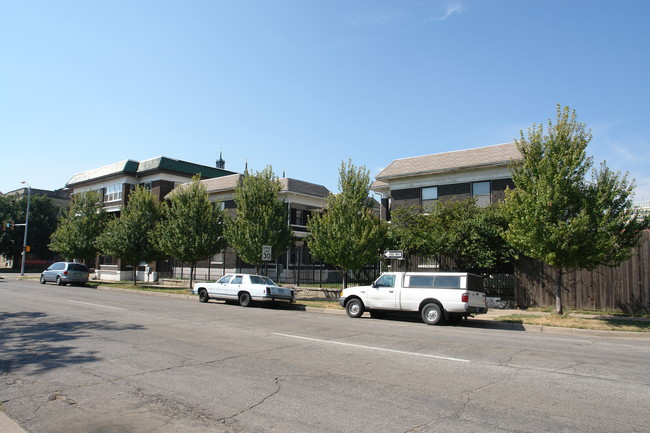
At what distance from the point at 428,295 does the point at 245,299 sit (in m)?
8.47

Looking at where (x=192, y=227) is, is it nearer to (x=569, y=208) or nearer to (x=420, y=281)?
(x=420, y=281)

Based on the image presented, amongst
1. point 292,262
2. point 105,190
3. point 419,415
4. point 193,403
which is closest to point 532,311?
point 419,415

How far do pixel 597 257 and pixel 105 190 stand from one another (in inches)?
1696

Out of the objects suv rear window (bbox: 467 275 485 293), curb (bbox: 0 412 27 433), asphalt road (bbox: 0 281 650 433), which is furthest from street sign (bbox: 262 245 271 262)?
curb (bbox: 0 412 27 433)

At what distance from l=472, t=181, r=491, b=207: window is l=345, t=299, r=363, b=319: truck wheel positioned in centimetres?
1181

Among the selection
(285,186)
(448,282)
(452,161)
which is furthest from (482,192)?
(285,186)

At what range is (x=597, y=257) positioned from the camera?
581 inches

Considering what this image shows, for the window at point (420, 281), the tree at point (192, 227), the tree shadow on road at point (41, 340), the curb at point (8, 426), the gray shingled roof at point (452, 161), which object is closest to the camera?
the curb at point (8, 426)

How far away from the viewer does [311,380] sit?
691cm

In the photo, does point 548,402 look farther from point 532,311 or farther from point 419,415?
point 532,311

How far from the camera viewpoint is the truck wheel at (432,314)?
1487cm

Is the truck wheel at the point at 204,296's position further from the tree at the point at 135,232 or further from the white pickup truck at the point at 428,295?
Answer: the tree at the point at 135,232

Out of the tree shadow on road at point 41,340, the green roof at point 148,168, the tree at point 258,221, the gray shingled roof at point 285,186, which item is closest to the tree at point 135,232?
the gray shingled roof at point 285,186

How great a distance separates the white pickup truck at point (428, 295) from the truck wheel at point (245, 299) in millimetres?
5283
